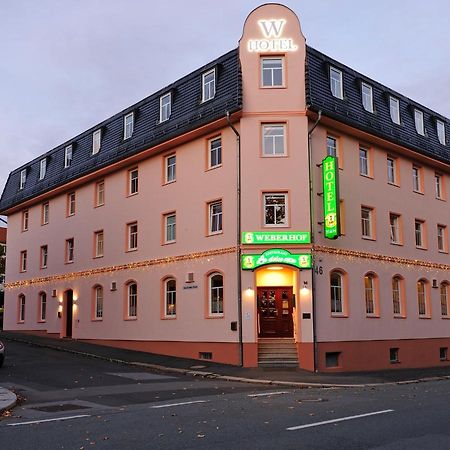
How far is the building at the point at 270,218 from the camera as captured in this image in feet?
72.7

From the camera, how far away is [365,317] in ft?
78.9

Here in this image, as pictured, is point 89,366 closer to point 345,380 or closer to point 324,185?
point 345,380

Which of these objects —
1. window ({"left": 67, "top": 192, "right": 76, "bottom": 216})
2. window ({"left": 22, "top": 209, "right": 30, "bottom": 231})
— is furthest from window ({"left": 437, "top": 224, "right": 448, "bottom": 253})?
window ({"left": 22, "top": 209, "right": 30, "bottom": 231})

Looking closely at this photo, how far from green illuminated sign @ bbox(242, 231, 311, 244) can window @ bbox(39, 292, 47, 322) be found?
56.3 ft

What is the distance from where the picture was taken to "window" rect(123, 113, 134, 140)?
29.4 meters

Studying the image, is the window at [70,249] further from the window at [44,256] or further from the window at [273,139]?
the window at [273,139]

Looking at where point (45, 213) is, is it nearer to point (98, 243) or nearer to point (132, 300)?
point (98, 243)

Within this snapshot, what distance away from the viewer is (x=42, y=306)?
Result: 3497 centimetres

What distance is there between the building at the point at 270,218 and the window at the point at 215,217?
66mm

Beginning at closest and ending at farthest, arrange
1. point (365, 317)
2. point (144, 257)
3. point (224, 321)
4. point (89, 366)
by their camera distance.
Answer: point (89, 366), point (224, 321), point (365, 317), point (144, 257)

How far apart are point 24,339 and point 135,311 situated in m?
7.34

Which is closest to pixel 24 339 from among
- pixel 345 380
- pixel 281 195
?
pixel 281 195

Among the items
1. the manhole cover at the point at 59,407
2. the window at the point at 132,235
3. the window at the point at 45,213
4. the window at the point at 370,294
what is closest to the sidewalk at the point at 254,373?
the window at the point at 370,294

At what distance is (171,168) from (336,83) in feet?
26.1
